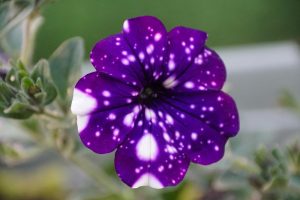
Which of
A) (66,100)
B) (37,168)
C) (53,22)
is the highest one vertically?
(53,22)

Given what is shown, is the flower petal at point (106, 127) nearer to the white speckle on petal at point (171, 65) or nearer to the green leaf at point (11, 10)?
the white speckle on petal at point (171, 65)

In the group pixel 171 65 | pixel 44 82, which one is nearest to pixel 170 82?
pixel 171 65

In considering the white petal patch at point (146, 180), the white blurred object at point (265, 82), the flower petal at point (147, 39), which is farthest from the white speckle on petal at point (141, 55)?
the white blurred object at point (265, 82)

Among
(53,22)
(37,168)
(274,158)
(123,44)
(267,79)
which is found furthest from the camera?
(53,22)

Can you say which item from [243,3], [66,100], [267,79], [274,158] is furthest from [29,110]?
[243,3]

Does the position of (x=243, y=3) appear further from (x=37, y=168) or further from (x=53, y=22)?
(x=37, y=168)

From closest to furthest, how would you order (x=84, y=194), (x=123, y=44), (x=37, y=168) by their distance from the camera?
(x=123, y=44), (x=84, y=194), (x=37, y=168)

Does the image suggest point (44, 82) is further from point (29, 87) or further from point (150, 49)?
point (150, 49)

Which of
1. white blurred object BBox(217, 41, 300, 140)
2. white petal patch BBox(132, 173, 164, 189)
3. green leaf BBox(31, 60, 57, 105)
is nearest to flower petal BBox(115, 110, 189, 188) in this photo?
white petal patch BBox(132, 173, 164, 189)
